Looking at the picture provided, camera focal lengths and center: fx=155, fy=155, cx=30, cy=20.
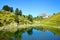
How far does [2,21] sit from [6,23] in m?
3.63

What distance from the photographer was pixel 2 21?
415 feet

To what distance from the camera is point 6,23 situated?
12681cm
